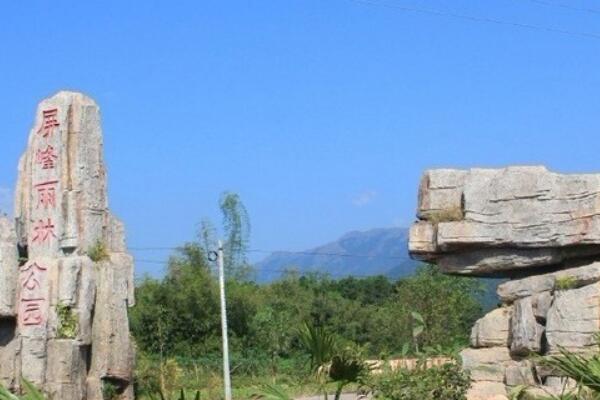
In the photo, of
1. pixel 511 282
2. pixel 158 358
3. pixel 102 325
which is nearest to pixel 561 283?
pixel 511 282

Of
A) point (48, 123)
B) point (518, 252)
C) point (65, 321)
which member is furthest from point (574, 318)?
point (48, 123)

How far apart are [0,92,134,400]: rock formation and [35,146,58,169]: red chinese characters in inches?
0.4

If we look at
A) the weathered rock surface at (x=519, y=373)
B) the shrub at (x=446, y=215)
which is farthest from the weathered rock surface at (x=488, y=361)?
the shrub at (x=446, y=215)

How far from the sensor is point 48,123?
1218cm

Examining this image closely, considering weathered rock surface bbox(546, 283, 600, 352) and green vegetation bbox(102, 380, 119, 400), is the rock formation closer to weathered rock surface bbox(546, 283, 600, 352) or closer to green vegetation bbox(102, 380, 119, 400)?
green vegetation bbox(102, 380, 119, 400)

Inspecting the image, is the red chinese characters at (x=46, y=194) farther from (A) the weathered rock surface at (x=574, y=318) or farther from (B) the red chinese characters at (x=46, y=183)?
(A) the weathered rock surface at (x=574, y=318)

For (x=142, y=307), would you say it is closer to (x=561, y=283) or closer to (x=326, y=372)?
(x=561, y=283)

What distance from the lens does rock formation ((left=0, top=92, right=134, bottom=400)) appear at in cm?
1177

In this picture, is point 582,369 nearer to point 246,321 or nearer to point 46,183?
point 46,183

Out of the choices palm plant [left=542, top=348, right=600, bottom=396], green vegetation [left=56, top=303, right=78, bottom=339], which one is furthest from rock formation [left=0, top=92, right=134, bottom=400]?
palm plant [left=542, top=348, right=600, bottom=396]

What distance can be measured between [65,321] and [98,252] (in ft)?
2.88

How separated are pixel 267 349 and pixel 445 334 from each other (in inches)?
173

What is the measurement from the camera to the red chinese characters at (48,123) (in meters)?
12.1

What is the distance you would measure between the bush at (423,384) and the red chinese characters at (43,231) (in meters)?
4.42
